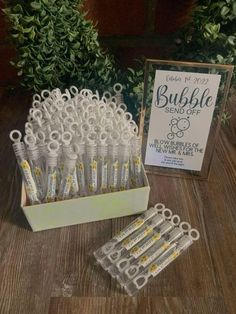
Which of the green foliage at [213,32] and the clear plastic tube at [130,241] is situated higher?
the green foliage at [213,32]

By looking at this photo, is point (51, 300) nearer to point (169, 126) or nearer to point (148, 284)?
point (148, 284)

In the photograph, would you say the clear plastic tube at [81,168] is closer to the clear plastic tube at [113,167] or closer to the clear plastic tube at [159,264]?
the clear plastic tube at [113,167]

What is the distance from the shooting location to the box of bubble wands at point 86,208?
575 mm

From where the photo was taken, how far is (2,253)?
0.58m

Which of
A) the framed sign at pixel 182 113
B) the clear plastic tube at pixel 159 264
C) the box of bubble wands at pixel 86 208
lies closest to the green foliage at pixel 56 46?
the framed sign at pixel 182 113

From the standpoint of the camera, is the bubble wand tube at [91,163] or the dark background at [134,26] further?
the dark background at [134,26]

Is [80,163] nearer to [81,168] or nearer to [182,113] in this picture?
[81,168]

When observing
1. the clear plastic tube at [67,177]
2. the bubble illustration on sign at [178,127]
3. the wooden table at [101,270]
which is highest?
the bubble illustration on sign at [178,127]

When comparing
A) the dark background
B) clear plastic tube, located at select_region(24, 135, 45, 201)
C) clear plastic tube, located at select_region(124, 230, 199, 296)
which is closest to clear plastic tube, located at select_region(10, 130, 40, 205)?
clear plastic tube, located at select_region(24, 135, 45, 201)

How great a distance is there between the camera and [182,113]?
2.11 feet

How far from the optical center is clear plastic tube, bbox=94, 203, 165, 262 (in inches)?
22.4

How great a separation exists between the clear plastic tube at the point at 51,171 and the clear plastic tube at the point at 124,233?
12 cm

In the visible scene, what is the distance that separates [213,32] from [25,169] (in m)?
0.42

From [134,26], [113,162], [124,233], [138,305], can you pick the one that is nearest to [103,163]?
[113,162]
